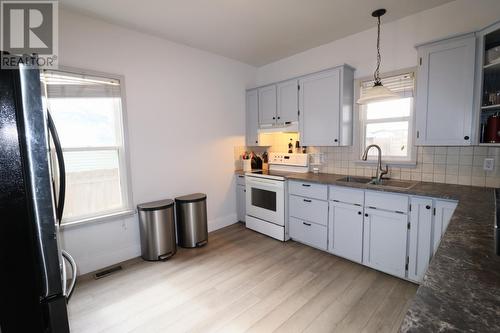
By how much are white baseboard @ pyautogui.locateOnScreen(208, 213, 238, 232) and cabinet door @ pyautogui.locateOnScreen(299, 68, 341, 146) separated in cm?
177

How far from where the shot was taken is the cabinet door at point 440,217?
203 centimetres

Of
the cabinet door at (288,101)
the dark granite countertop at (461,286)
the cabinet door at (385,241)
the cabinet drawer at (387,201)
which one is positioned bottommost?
the cabinet door at (385,241)

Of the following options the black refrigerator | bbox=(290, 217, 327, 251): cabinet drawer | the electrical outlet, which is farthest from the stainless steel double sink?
the black refrigerator

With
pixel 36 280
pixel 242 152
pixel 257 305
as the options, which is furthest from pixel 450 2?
pixel 36 280

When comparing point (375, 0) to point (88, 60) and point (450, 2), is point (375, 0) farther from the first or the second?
point (88, 60)

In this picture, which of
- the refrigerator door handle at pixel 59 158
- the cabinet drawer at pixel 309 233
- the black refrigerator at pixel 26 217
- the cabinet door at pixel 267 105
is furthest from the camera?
the cabinet door at pixel 267 105

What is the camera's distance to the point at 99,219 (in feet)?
8.80

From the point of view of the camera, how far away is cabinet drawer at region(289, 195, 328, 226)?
291cm

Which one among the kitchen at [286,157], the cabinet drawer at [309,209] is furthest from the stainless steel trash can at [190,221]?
the cabinet drawer at [309,209]

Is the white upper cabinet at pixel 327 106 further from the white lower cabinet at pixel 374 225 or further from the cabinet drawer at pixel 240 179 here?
the cabinet drawer at pixel 240 179

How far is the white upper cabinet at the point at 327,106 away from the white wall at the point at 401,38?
29 centimetres

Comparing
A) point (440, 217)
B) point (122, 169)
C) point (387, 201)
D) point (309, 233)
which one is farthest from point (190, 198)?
point (440, 217)

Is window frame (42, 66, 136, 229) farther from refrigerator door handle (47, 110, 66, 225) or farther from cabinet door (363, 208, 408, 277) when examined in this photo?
cabinet door (363, 208, 408, 277)

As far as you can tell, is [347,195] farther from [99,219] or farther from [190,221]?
[99,219]
